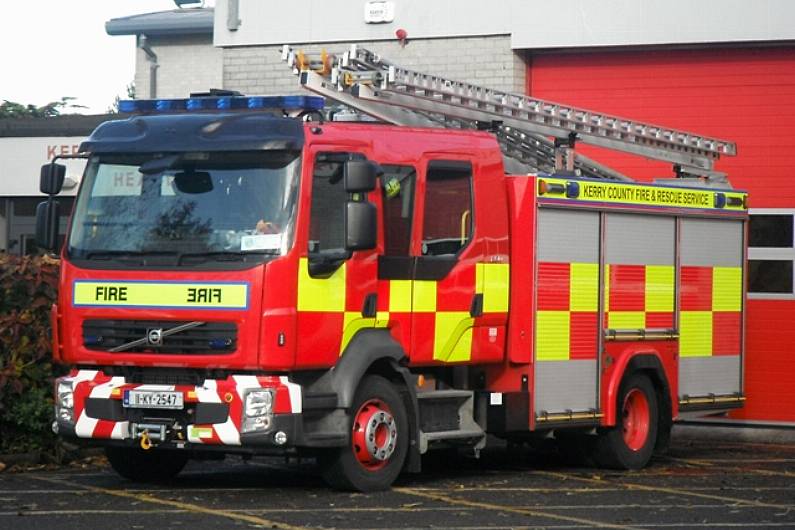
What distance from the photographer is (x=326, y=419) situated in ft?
39.5

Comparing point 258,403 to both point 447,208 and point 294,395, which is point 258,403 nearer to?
point 294,395

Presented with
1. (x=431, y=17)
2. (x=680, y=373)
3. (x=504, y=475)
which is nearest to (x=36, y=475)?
(x=504, y=475)

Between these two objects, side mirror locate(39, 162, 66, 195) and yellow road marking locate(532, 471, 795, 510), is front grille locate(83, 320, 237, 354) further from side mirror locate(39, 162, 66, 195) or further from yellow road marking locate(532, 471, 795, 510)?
yellow road marking locate(532, 471, 795, 510)

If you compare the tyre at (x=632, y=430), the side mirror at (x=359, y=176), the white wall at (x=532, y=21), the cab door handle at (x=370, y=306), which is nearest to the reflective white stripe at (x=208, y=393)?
the cab door handle at (x=370, y=306)

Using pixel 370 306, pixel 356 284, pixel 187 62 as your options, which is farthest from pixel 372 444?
pixel 187 62

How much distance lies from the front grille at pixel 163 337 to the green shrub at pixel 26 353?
6.44 feet

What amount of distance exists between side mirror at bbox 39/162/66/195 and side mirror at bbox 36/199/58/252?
0.10 metres

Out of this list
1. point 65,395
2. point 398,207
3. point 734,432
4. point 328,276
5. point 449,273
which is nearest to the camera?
point 328,276

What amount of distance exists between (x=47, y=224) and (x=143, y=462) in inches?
77.7

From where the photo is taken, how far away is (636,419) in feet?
49.1

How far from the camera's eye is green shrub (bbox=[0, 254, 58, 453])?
14055 mm

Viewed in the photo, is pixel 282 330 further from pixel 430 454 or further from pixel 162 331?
pixel 430 454

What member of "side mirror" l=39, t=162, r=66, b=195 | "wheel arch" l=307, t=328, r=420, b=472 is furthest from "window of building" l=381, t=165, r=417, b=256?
"side mirror" l=39, t=162, r=66, b=195

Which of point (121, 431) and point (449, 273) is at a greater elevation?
point (449, 273)
